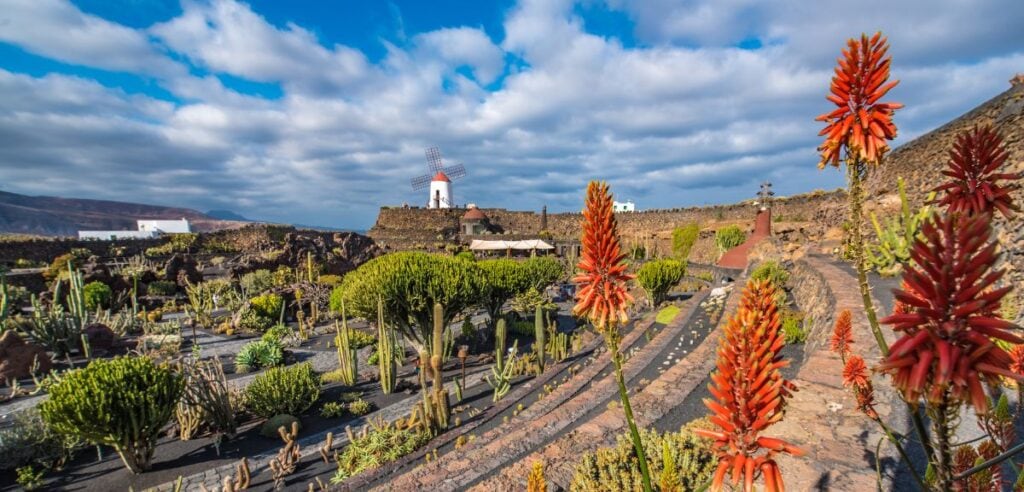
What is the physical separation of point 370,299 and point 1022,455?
1123 cm

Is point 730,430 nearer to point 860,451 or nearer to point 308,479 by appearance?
point 860,451

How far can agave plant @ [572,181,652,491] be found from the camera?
2.17 metres

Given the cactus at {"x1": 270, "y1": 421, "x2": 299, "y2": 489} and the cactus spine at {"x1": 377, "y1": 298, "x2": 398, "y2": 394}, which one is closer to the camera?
the cactus at {"x1": 270, "y1": 421, "x2": 299, "y2": 489}

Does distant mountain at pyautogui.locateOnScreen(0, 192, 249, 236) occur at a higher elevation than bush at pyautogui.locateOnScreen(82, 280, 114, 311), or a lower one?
higher

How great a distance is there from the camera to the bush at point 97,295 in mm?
18234

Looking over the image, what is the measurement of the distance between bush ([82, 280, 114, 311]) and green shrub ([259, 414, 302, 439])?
16.3m

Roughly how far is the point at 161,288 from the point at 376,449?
77.2 ft

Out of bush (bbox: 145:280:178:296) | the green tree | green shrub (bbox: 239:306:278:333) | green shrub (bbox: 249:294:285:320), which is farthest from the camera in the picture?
bush (bbox: 145:280:178:296)

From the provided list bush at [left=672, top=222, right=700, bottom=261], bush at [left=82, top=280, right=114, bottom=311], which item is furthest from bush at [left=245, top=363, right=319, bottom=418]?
bush at [left=672, top=222, right=700, bottom=261]

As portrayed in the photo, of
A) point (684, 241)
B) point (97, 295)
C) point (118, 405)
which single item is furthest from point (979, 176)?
point (684, 241)

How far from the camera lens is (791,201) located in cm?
3591

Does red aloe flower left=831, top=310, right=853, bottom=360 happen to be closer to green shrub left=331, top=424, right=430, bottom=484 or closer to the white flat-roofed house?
green shrub left=331, top=424, right=430, bottom=484

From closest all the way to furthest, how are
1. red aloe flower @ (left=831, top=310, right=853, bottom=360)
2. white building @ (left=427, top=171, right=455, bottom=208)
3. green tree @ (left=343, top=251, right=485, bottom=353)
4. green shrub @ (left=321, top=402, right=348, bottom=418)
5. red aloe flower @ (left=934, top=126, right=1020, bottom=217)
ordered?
red aloe flower @ (left=934, top=126, right=1020, bottom=217) → red aloe flower @ (left=831, top=310, right=853, bottom=360) → green shrub @ (left=321, top=402, right=348, bottom=418) → green tree @ (left=343, top=251, right=485, bottom=353) → white building @ (left=427, top=171, right=455, bottom=208)

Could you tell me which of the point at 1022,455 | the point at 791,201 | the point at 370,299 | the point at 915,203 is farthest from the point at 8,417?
the point at 791,201
